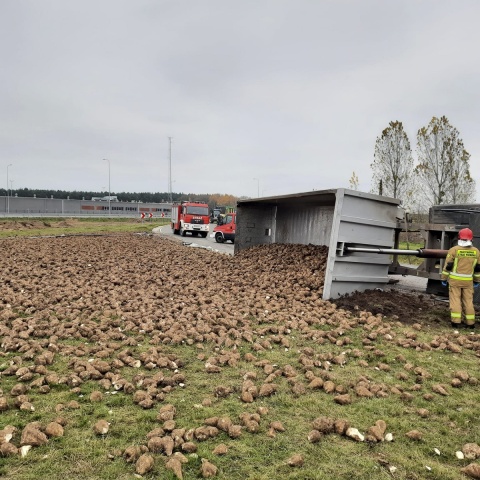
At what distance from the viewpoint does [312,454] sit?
271 cm

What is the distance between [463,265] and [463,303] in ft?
1.85

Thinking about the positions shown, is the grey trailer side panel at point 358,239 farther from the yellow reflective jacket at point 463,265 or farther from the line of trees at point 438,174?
the line of trees at point 438,174

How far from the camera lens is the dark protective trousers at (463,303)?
232 inches

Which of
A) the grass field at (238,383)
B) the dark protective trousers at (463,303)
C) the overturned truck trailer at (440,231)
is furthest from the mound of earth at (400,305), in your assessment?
the overturned truck trailer at (440,231)

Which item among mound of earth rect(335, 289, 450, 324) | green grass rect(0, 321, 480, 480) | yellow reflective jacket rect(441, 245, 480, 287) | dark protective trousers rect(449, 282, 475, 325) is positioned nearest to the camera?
green grass rect(0, 321, 480, 480)

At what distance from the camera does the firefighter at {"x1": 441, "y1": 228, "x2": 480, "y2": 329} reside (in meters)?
5.93

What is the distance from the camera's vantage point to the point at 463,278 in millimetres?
6070

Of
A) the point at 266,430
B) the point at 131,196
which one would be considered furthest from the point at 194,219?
the point at 131,196

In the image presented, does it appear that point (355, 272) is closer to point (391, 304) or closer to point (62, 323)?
point (391, 304)

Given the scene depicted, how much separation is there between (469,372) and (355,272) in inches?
132

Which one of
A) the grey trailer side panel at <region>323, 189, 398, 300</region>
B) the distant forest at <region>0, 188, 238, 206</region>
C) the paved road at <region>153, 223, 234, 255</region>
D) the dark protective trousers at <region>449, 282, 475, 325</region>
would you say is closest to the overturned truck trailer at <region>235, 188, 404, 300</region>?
the grey trailer side panel at <region>323, 189, 398, 300</region>

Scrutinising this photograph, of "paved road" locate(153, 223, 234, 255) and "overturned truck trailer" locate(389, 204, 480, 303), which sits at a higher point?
"overturned truck trailer" locate(389, 204, 480, 303)

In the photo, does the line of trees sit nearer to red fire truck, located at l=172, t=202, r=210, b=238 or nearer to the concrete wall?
red fire truck, located at l=172, t=202, r=210, b=238

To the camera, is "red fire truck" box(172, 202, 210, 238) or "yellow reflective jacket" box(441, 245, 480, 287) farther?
"red fire truck" box(172, 202, 210, 238)
